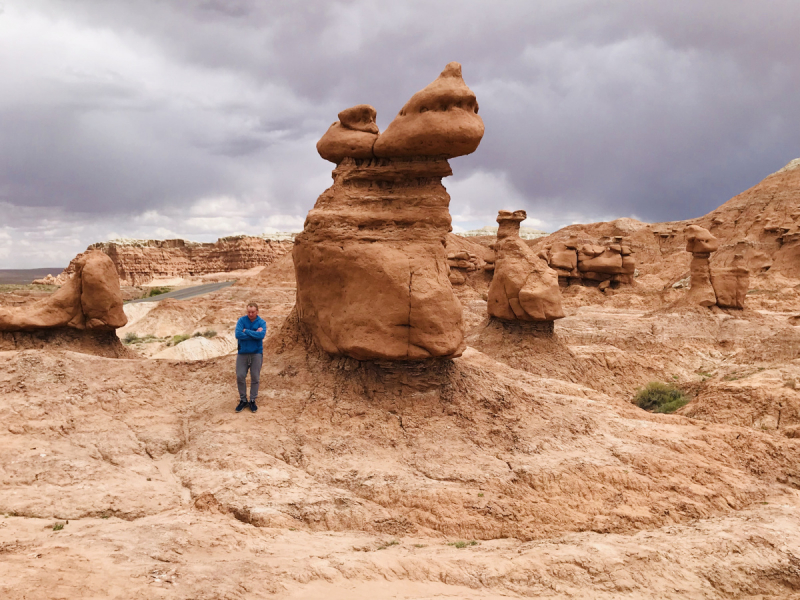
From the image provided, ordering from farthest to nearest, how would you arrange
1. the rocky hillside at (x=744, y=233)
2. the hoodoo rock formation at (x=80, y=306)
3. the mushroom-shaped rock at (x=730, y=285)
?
the rocky hillside at (x=744, y=233)
the mushroom-shaped rock at (x=730, y=285)
the hoodoo rock formation at (x=80, y=306)

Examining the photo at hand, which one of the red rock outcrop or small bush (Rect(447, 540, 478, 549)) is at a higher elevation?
the red rock outcrop

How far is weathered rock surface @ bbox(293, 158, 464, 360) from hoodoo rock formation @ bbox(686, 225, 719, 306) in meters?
22.2

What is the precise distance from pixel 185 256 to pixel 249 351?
73.9 meters

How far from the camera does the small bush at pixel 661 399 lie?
1606 cm

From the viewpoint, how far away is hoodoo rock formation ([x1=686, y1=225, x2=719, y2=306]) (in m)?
27.5

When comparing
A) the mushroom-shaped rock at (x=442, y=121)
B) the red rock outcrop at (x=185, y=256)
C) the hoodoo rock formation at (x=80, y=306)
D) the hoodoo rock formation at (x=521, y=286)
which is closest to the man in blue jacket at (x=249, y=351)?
the mushroom-shaped rock at (x=442, y=121)

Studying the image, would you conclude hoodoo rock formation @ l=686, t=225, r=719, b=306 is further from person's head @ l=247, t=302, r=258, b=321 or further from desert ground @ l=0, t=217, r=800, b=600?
person's head @ l=247, t=302, r=258, b=321

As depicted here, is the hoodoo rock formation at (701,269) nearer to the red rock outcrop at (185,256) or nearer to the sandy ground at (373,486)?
the sandy ground at (373,486)

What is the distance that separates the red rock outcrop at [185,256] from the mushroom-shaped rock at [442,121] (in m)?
63.6

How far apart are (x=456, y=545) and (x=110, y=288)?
1292cm

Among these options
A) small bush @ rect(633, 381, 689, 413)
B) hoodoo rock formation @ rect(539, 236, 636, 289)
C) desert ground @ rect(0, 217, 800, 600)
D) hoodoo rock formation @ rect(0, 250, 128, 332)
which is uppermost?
hoodoo rock formation @ rect(539, 236, 636, 289)

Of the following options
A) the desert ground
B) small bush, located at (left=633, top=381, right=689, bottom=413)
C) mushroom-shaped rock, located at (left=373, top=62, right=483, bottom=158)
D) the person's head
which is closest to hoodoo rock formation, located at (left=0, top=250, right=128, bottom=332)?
the desert ground

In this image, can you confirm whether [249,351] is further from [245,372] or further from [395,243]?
[395,243]

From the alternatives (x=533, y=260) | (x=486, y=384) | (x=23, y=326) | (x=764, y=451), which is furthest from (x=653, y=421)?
(x=23, y=326)
